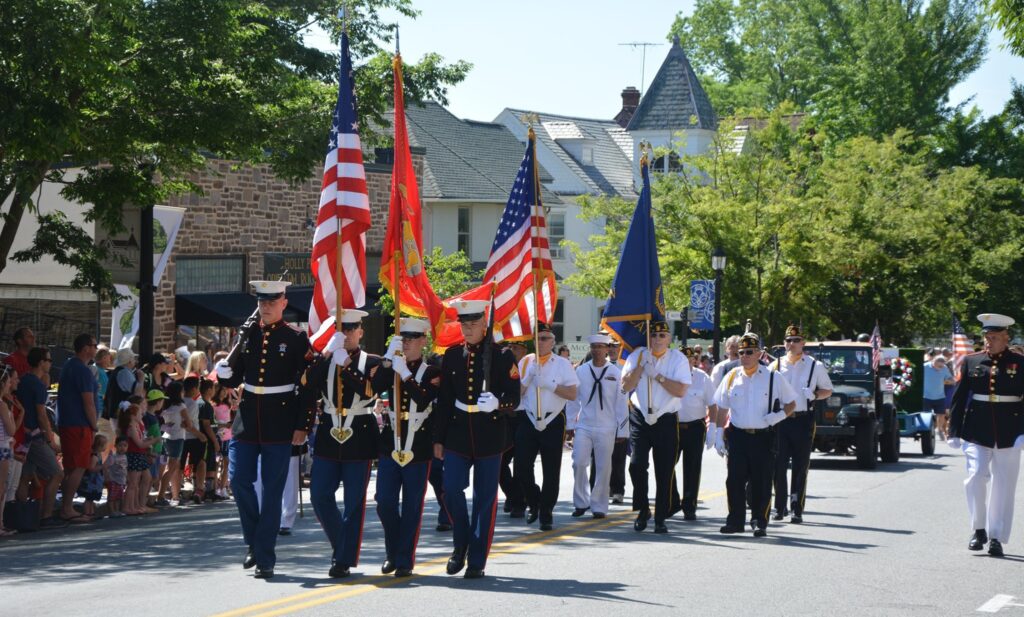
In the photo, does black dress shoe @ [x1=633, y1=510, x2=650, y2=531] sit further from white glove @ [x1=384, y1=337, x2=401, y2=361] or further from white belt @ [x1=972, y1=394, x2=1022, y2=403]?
white glove @ [x1=384, y1=337, x2=401, y2=361]

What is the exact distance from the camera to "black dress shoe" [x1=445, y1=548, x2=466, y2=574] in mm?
11398

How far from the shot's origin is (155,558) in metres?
12.9

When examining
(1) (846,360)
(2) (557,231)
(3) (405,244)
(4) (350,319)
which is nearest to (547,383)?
(3) (405,244)

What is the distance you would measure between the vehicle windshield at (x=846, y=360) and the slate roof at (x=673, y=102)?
1462 inches

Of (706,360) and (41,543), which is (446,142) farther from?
(41,543)

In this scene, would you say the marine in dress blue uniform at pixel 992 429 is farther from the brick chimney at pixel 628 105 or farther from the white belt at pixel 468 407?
the brick chimney at pixel 628 105

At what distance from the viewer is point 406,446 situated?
37.1 ft

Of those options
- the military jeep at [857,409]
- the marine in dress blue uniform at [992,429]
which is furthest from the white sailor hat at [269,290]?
the military jeep at [857,409]

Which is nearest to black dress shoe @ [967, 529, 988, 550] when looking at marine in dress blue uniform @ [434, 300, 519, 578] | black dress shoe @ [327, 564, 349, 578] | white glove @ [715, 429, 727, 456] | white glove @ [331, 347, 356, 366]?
white glove @ [715, 429, 727, 456]

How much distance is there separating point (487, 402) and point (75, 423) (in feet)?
21.7

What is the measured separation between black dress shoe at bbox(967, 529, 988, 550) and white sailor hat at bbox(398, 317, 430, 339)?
5498 mm

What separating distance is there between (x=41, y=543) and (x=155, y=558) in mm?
2041

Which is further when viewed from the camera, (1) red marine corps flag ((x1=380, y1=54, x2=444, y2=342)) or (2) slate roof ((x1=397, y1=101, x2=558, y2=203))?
(2) slate roof ((x1=397, y1=101, x2=558, y2=203))

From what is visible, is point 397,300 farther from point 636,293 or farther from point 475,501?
point 636,293
